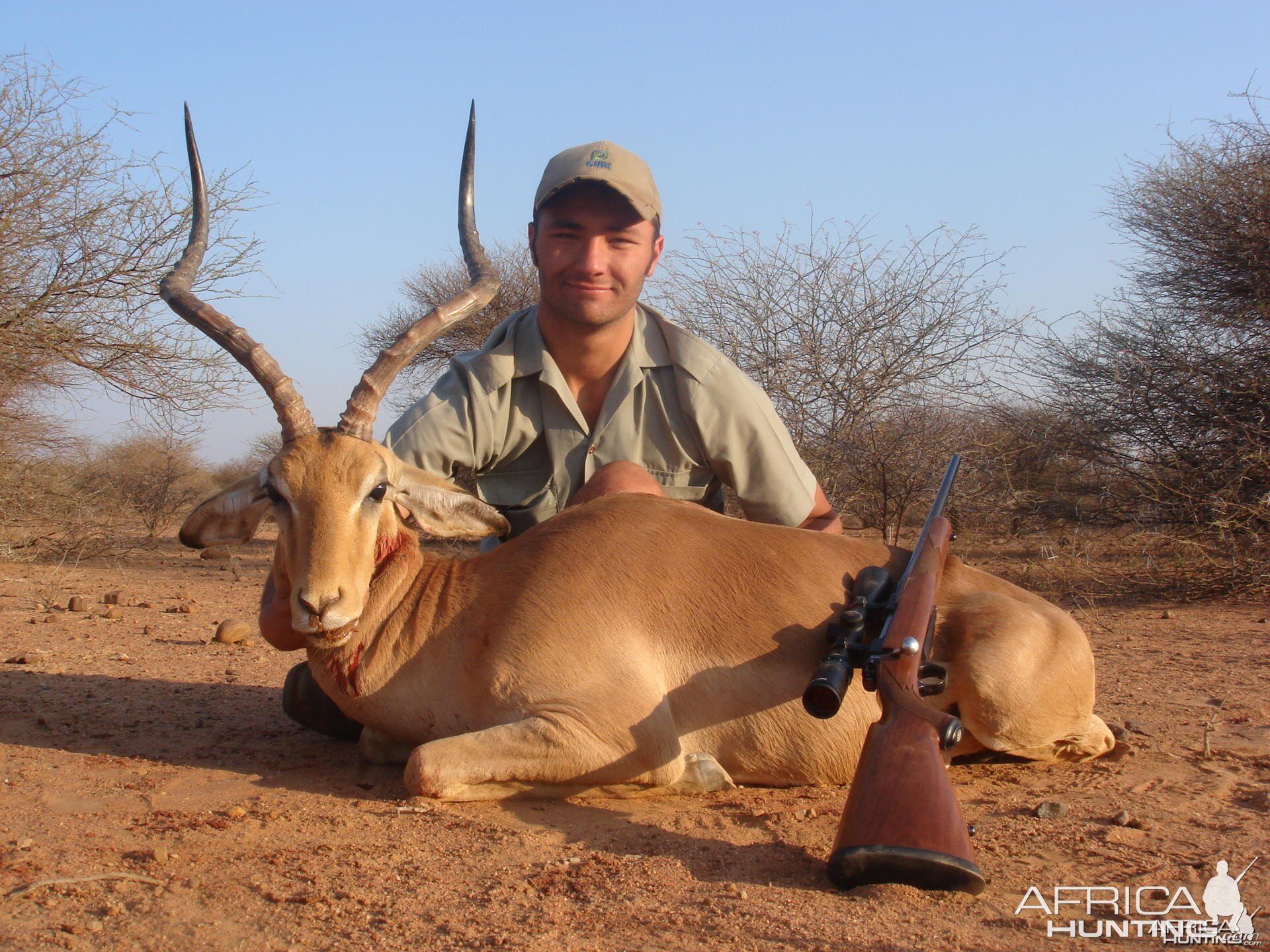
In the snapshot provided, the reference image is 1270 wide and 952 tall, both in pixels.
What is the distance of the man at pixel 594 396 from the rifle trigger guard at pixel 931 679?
7.68 ft

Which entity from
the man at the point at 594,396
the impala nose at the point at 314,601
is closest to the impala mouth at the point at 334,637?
the impala nose at the point at 314,601

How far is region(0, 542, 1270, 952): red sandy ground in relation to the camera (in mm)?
3092

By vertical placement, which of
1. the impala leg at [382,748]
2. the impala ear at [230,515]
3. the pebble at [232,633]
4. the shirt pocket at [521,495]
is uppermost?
the shirt pocket at [521,495]

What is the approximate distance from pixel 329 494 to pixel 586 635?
123 centimetres

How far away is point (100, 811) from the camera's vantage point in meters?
4.11

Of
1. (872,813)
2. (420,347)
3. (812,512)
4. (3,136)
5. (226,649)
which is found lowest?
(226,649)

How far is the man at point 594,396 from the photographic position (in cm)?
630

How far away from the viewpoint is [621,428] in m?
6.50

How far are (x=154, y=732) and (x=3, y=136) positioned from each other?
33.8ft

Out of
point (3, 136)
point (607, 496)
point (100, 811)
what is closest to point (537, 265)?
point (607, 496)

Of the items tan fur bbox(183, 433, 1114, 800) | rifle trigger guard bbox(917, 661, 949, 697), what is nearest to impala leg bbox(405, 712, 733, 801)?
tan fur bbox(183, 433, 1114, 800)

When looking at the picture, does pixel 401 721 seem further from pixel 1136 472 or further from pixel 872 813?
pixel 1136 472

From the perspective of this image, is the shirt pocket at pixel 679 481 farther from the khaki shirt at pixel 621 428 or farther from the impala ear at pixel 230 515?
the impala ear at pixel 230 515

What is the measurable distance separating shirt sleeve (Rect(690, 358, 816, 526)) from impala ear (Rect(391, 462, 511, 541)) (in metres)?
1.59
